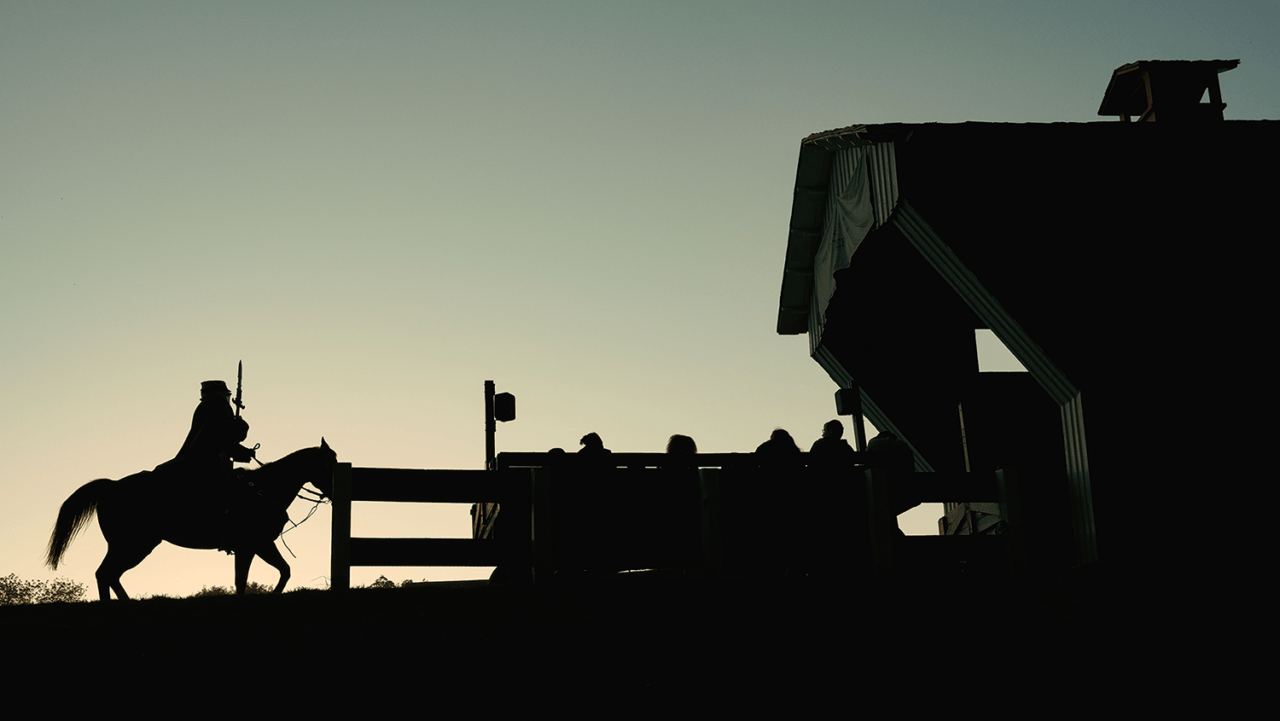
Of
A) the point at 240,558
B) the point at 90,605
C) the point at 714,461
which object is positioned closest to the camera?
the point at 90,605

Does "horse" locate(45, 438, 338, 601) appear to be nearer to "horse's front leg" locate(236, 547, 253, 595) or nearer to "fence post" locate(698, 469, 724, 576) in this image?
"horse's front leg" locate(236, 547, 253, 595)

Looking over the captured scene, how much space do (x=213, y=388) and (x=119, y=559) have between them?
2.60 meters

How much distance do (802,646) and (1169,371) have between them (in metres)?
7.28

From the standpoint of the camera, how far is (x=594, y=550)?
1316 centimetres

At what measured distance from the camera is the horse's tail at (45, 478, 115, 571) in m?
17.0

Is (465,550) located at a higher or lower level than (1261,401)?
lower

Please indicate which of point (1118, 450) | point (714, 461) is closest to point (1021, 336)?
point (1118, 450)

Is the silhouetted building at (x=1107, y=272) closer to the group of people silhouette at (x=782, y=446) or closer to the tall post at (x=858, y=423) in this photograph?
the group of people silhouette at (x=782, y=446)

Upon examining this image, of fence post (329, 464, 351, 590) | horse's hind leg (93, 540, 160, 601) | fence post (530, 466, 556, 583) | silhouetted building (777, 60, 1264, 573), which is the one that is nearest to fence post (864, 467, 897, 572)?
silhouetted building (777, 60, 1264, 573)

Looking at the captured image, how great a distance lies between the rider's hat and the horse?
1.24 meters

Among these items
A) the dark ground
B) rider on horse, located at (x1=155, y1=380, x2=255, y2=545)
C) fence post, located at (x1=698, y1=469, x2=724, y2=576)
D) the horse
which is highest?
rider on horse, located at (x1=155, y1=380, x2=255, y2=545)

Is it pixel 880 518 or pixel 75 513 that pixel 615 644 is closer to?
pixel 880 518

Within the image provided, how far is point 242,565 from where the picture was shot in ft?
55.4

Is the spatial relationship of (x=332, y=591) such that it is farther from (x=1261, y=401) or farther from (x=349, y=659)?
(x=1261, y=401)
